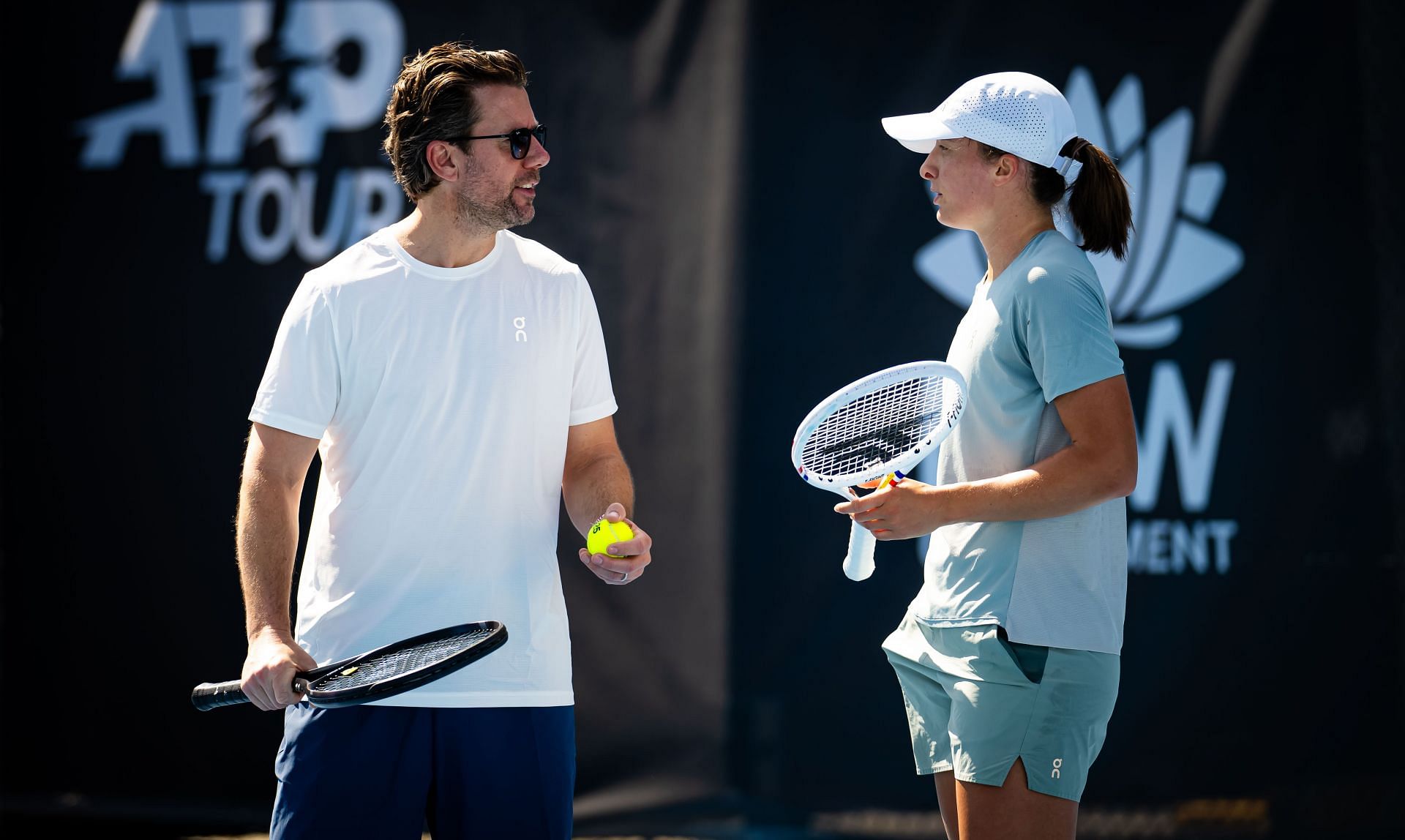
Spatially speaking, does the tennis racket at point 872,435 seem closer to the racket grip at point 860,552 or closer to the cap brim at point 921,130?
the racket grip at point 860,552

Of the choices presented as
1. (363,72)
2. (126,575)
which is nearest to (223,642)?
(126,575)

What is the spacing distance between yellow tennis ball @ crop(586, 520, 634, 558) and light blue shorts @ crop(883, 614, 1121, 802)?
57 centimetres

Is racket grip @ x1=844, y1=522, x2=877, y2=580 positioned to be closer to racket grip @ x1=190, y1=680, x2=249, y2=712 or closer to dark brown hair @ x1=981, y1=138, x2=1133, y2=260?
dark brown hair @ x1=981, y1=138, x2=1133, y2=260

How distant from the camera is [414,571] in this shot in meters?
2.23

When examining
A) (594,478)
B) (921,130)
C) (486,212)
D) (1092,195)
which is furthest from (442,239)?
(1092,195)

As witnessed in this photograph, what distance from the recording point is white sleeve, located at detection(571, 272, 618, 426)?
8.11ft

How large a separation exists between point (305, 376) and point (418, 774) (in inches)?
27.5

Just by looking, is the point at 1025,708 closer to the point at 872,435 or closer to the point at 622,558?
the point at 872,435

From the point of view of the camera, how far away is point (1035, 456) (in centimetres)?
220

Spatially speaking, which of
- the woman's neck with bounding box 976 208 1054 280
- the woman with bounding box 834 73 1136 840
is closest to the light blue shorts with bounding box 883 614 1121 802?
the woman with bounding box 834 73 1136 840

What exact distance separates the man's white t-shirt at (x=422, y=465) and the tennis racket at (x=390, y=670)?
12cm

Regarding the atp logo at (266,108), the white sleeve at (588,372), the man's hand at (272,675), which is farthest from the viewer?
the atp logo at (266,108)

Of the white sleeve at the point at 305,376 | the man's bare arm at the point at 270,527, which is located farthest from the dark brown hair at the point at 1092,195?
the man's bare arm at the point at 270,527

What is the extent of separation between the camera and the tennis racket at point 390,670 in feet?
6.12
